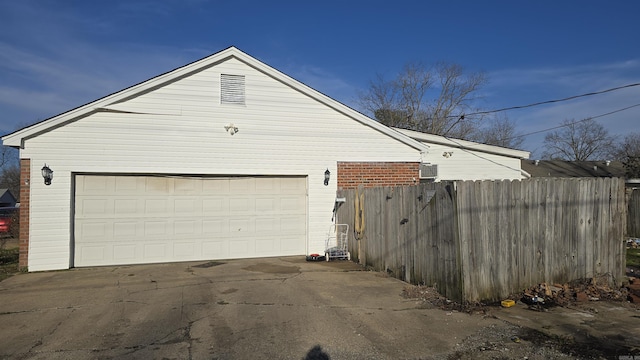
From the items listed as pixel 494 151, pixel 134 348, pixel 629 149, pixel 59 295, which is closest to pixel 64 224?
pixel 59 295

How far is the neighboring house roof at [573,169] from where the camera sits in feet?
97.5

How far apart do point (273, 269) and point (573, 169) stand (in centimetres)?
2948

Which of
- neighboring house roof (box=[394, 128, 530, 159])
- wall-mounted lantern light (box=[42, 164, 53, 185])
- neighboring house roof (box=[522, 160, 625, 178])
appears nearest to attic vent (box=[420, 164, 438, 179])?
neighboring house roof (box=[394, 128, 530, 159])

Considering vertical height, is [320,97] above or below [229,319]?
above

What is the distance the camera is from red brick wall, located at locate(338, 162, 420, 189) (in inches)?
473

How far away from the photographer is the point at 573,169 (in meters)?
31.7

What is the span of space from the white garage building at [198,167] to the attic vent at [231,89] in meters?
0.03

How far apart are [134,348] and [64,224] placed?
6495 millimetres

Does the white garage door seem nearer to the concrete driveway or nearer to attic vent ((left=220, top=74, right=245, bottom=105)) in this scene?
the concrete driveway

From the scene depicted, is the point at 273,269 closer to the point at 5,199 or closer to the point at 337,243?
the point at 337,243

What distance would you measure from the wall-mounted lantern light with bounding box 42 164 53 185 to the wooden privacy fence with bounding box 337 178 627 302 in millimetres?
8022

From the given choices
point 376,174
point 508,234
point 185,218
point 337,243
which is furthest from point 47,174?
point 508,234

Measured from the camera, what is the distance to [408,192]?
8.13 metres

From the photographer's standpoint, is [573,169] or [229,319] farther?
[573,169]
